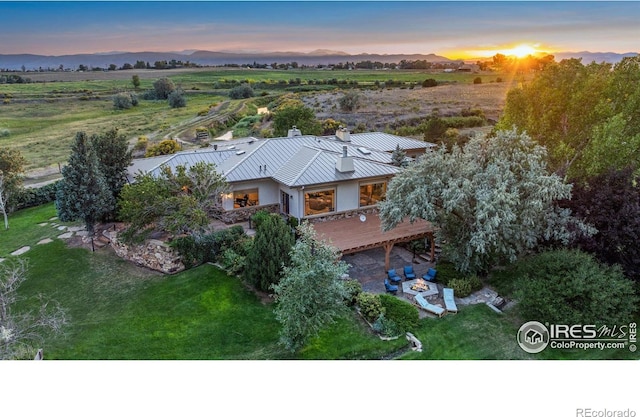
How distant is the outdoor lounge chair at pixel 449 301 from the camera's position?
1062 centimetres

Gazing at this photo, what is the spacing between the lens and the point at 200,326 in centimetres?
995

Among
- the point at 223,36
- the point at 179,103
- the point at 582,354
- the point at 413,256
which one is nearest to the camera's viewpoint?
the point at 582,354

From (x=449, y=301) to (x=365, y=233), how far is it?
388 cm

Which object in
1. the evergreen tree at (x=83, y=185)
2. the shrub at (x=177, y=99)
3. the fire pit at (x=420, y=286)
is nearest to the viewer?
the fire pit at (x=420, y=286)

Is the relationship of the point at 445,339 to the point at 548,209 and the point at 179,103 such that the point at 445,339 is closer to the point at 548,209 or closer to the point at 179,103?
the point at 548,209

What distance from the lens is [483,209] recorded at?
431 inches

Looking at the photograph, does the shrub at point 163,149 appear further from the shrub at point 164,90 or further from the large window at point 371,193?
the large window at point 371,193

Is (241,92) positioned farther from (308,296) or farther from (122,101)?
(308,296)

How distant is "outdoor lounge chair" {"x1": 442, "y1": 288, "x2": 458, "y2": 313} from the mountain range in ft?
20.8

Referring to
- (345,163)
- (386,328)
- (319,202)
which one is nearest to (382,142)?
(345,163)

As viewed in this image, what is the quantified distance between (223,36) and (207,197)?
524 cm

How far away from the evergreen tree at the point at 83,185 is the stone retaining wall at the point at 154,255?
154 centimetres

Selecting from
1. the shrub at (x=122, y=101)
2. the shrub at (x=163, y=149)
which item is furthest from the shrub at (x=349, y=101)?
the shrub at (x=122, y=101)
